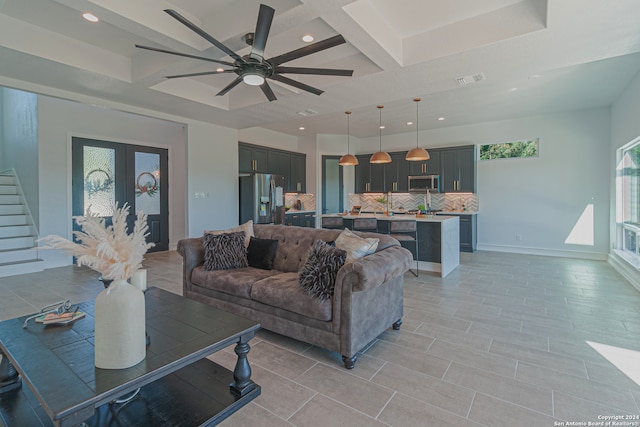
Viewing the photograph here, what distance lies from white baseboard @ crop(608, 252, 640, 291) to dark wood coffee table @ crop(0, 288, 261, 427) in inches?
211

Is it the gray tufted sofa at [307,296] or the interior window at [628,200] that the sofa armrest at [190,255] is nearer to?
the gray tufted sofa at [307,296]

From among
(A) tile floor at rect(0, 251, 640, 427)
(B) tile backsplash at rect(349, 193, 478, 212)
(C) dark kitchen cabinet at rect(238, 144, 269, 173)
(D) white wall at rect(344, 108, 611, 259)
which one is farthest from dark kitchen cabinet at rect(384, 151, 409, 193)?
(A) tile floor at rect(0, 251, 640, 427)

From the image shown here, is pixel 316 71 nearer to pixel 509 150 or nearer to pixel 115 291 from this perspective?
pixel 115 291

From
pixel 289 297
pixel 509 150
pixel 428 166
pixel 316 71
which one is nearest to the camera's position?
pixel 289 297

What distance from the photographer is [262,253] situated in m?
3.35

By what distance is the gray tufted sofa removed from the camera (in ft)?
7.35

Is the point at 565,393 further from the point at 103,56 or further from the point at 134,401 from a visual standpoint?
the point at 103,56

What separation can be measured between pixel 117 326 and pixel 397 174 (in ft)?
25.4

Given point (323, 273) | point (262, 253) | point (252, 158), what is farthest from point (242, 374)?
point (252, 158)

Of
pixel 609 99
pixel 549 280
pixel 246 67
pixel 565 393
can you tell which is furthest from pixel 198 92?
pixel 609 99

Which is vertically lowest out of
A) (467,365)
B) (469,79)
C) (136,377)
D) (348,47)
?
(467,365)

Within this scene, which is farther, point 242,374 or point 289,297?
point 289,297

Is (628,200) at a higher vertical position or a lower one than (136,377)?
higher

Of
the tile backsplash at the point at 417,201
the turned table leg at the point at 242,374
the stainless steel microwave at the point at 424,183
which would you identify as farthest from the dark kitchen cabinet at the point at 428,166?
the turned table leg at the point at 242,374
